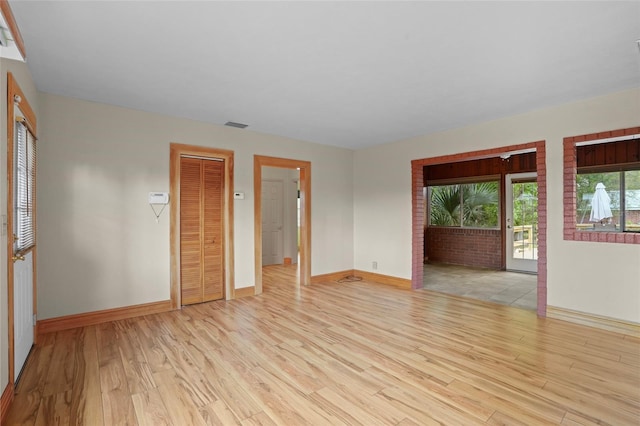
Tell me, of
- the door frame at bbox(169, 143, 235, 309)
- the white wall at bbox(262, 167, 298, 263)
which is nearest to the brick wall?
the white wall at bbox(262, 167, 298, 263)

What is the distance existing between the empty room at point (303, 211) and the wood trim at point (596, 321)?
0.02 metres

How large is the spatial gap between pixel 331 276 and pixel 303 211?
1416 mm

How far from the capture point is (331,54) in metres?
2.55

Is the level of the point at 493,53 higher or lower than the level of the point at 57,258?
higher

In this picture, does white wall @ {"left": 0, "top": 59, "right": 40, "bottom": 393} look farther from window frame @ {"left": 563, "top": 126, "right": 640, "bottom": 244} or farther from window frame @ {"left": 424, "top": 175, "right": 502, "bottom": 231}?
window frame @ {"left": 424, "top": 175, "right": 502, "bottom": 231}

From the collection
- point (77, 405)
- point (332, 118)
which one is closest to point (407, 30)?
point (332, 118)

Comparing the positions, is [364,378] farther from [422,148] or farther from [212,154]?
[422,148]

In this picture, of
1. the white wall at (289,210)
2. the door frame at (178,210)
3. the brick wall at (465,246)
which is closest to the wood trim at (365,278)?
the door frame at (178,210)

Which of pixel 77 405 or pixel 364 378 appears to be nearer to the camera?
pixel 77 405

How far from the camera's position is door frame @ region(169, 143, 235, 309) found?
4.24 meters

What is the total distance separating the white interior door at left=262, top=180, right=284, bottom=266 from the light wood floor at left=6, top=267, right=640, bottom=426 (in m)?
3.92

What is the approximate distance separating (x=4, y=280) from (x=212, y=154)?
2.87m

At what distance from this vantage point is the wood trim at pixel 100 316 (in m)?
3.42

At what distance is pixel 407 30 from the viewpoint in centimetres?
222
